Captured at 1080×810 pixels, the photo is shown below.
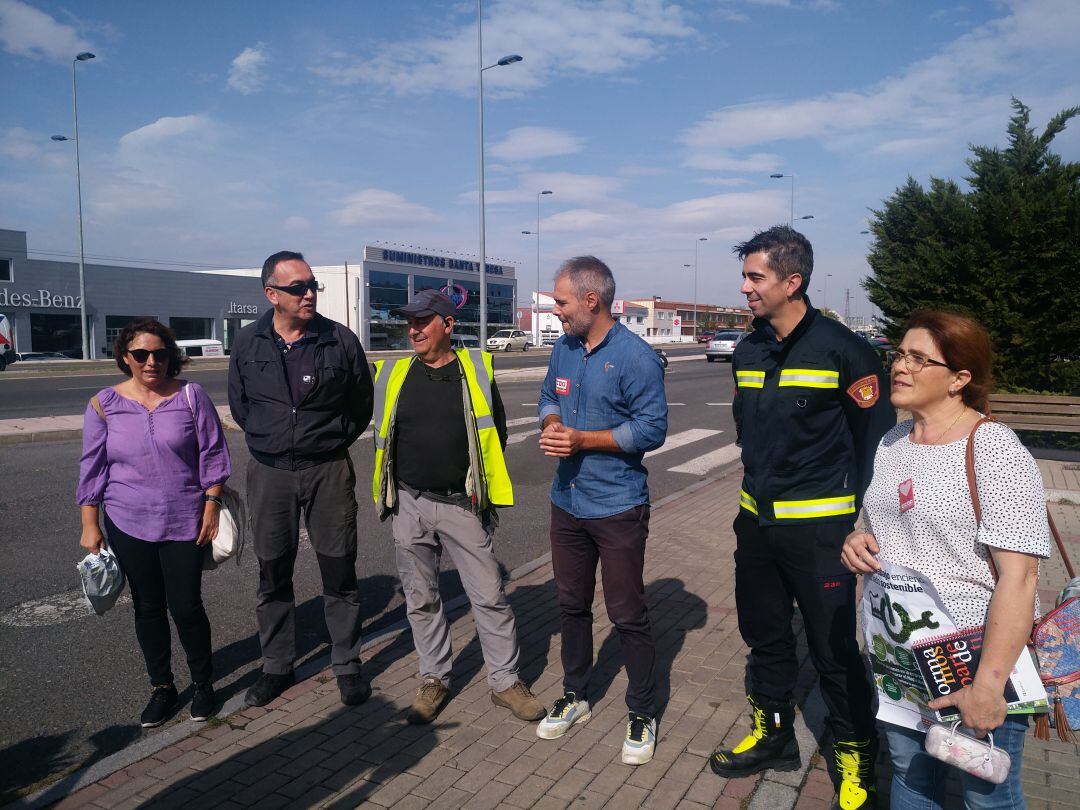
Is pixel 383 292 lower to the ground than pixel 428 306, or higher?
higher

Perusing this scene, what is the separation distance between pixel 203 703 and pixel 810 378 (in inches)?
122

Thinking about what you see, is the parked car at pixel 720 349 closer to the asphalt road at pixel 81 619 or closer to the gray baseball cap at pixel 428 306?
the asphalt road at pixel 81 619

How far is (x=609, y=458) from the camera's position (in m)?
3.44

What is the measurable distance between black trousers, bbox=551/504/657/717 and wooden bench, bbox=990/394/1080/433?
26.5 feet

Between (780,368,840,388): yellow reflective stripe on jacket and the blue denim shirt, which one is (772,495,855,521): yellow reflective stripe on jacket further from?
the blue denim shirt

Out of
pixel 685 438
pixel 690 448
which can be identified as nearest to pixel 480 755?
pixel 690 448

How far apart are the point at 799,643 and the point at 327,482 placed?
9.48 ft

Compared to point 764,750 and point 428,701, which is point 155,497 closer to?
point 428,701

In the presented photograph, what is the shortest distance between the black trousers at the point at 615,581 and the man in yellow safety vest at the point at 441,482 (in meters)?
0.36

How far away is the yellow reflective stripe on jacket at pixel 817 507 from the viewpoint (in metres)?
2.95

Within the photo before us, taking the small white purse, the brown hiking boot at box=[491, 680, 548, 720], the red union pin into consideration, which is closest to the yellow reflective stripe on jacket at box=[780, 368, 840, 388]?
the red union pin

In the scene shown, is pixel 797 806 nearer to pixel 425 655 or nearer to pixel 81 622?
pixel 425 655

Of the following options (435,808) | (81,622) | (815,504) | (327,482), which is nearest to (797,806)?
(815,504)

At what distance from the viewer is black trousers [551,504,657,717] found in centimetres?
341
